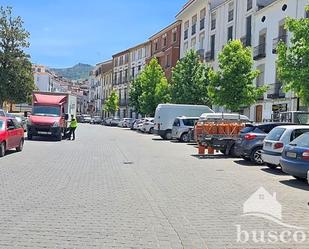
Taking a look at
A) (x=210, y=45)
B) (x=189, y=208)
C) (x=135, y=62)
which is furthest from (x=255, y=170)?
(x=135, y=62)

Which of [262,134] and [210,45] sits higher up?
[210,45]

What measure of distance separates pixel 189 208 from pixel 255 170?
771 centimetres

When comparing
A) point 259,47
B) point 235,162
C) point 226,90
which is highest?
point 259,47

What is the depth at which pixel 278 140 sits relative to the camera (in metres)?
15.6

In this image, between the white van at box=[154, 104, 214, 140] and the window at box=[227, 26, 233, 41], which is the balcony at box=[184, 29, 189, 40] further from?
the white van at box=[154, 104, 214, 140]

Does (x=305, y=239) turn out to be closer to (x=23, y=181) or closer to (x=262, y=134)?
(x=23, y=181)

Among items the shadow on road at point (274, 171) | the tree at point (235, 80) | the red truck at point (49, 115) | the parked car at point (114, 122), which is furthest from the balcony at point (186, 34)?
Answer: the shadow on road at point (274, 171)

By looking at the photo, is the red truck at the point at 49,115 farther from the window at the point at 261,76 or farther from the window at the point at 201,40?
the window at the point at 201,40

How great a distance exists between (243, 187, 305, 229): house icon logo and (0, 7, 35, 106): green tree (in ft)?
132

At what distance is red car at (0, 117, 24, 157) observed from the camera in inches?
719

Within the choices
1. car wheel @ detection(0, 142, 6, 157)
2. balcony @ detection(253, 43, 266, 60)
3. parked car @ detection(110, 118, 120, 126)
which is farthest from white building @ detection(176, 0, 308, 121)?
parked car @ detection(110, 118, 120, 126)

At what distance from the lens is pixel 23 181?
1207 centimetres

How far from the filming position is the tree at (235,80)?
32781 millimetres

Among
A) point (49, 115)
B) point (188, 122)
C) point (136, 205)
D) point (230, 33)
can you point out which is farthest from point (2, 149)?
point (230, 33)
